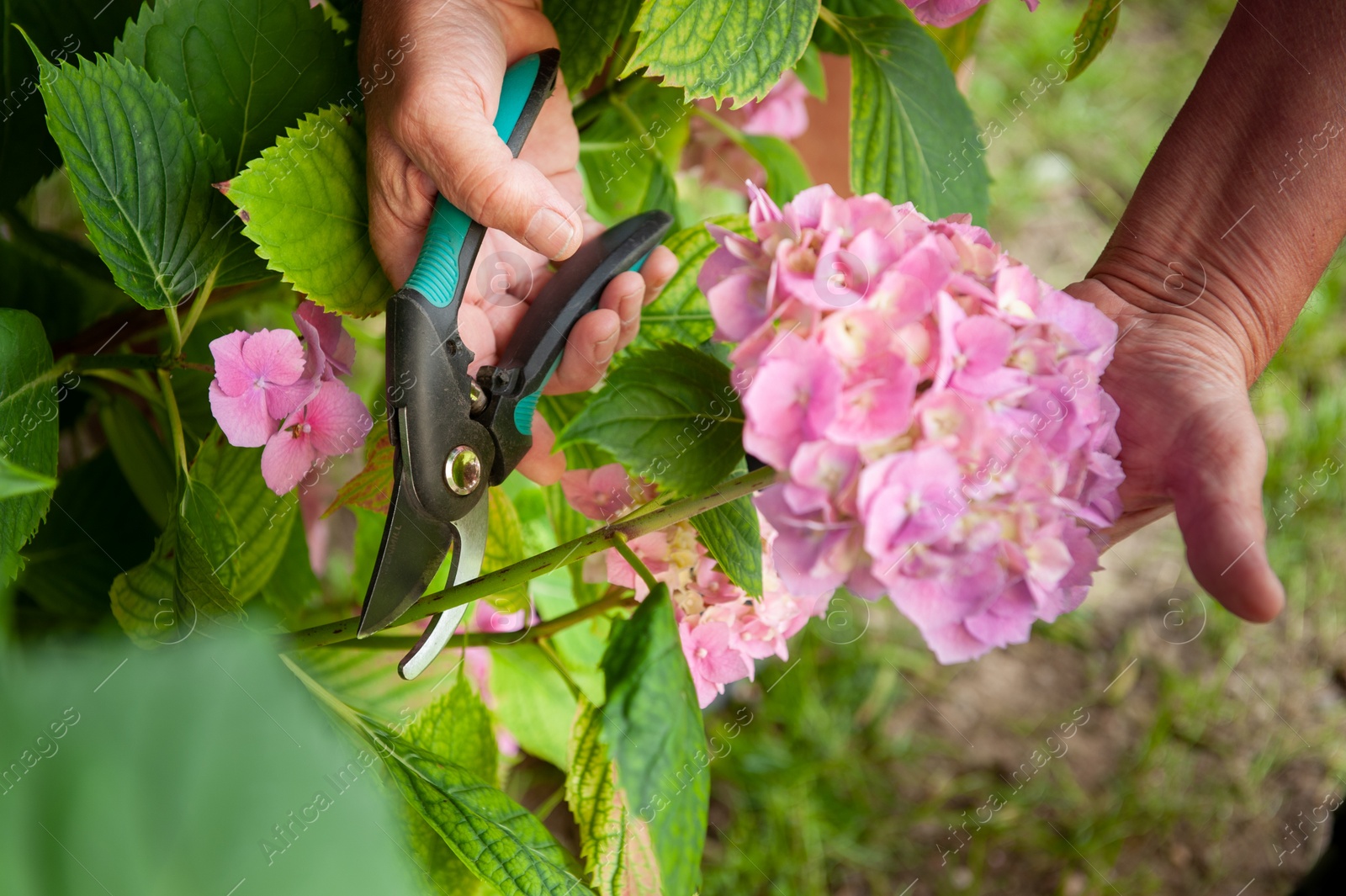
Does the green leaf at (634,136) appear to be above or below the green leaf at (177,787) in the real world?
below

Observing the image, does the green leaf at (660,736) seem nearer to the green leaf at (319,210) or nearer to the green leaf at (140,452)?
the green leaf at (319,210)

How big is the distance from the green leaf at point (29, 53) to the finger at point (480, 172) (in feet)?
1.01

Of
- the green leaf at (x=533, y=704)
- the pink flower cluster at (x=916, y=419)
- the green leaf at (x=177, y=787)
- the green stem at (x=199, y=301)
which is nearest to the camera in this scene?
the green leaf at (x=177, y=787)

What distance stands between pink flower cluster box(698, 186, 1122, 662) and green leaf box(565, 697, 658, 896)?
0.27 meters

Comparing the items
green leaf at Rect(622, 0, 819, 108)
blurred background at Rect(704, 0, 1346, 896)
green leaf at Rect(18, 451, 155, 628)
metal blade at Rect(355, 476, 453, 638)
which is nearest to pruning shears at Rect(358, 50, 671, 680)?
metal blade at Rect(355, 476, 453, 638)

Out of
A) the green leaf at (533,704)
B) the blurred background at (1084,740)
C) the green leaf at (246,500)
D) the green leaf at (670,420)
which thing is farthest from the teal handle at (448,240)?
the blurred background at (1084,740)

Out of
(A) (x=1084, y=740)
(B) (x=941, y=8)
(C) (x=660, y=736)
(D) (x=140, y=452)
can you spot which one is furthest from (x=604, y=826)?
(A) (x=1084, y=740)

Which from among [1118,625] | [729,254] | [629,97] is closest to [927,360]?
[729,254]

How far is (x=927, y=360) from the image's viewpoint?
404 millimetres

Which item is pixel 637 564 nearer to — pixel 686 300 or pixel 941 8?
pixel 686 300

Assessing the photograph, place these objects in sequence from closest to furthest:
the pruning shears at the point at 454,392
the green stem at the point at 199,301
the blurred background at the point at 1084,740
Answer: the pruning shears at the point at 454,392 < the green stem at the point at 199,301 < the blurred background at the point at 1084,740

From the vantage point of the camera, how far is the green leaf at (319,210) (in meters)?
0.55

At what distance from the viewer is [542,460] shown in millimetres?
701

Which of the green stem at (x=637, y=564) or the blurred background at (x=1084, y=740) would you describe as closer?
the green stem at (x=637, y=564)
